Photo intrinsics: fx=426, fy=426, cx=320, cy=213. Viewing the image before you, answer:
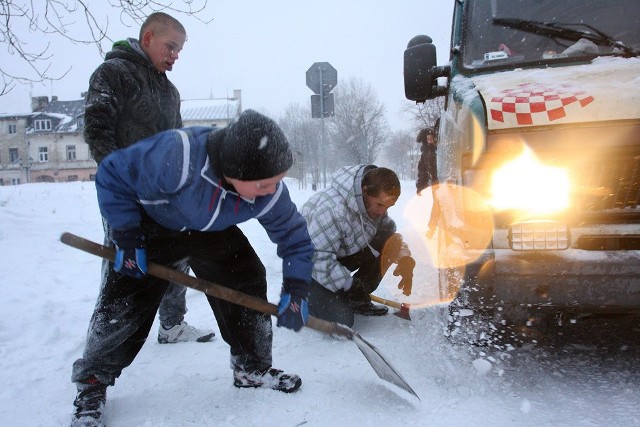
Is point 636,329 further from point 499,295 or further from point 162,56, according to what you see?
point 162,56

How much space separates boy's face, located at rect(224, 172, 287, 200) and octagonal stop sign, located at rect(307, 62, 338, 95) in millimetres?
5926

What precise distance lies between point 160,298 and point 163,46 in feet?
4.76

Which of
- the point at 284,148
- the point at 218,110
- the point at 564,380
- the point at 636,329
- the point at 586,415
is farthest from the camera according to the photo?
the point at 218,110

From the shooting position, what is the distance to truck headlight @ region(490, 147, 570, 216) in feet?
6.31

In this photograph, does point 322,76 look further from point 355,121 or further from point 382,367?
point 355,121

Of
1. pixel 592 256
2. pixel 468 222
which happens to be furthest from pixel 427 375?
pixel 592 256

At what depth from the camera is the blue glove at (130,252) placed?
5.63 ft

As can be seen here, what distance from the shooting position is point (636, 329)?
265 centimetres

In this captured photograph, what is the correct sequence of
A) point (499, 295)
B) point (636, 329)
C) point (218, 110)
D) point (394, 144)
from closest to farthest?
point (499, 295)
point (636, 329)
point (218, 110)
point (394, 144)

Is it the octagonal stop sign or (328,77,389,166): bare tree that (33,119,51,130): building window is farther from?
the octagonal stop sign

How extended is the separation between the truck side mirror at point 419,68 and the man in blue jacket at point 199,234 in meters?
1.63

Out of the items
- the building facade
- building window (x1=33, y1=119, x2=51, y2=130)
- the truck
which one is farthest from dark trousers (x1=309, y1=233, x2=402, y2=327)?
building window (x1=33, y1=119, x2=51, y2=130)

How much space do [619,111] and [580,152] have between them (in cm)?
23

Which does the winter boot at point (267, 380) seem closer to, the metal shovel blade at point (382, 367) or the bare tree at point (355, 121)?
the metal shovel blade at point (382, 367)
